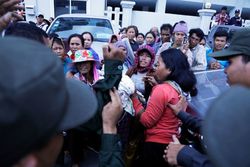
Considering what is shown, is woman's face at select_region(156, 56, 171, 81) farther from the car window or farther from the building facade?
the building facade

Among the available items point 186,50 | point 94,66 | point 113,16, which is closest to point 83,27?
point 186,50

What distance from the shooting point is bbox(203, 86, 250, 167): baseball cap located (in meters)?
0.63

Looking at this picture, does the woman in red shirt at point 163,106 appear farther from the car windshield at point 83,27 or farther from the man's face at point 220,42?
the car windshield at point 83,27

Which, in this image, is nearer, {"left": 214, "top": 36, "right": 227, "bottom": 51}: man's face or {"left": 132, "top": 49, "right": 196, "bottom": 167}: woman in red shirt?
{"left": 132, "top": 49, "right": 196, "bottom": 167}: woman in red shirt

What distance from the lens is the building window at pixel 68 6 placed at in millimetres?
14211

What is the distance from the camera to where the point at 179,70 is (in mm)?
2250

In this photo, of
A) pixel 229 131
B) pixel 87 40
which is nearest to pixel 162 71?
pixel 229 131

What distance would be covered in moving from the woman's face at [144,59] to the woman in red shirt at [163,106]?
36.7 inches

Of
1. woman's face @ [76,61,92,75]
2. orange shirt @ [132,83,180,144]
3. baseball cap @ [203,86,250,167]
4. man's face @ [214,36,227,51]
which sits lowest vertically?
orange shirt @ [132,83,180,144]

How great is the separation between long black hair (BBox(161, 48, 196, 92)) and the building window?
516 inches

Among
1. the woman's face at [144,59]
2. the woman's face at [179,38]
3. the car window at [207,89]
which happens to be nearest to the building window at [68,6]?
the woman's face at [179,38]

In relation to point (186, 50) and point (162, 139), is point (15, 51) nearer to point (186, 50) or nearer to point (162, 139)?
point (162, 139)

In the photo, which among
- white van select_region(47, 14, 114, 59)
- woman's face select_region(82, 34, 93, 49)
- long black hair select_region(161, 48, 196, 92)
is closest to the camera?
long black hair select_region(161, 48, 196, 92)

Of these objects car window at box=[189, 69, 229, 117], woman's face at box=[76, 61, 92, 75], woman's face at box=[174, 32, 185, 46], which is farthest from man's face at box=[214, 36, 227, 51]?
woman's face at box=[76, 61, 92, 75]
